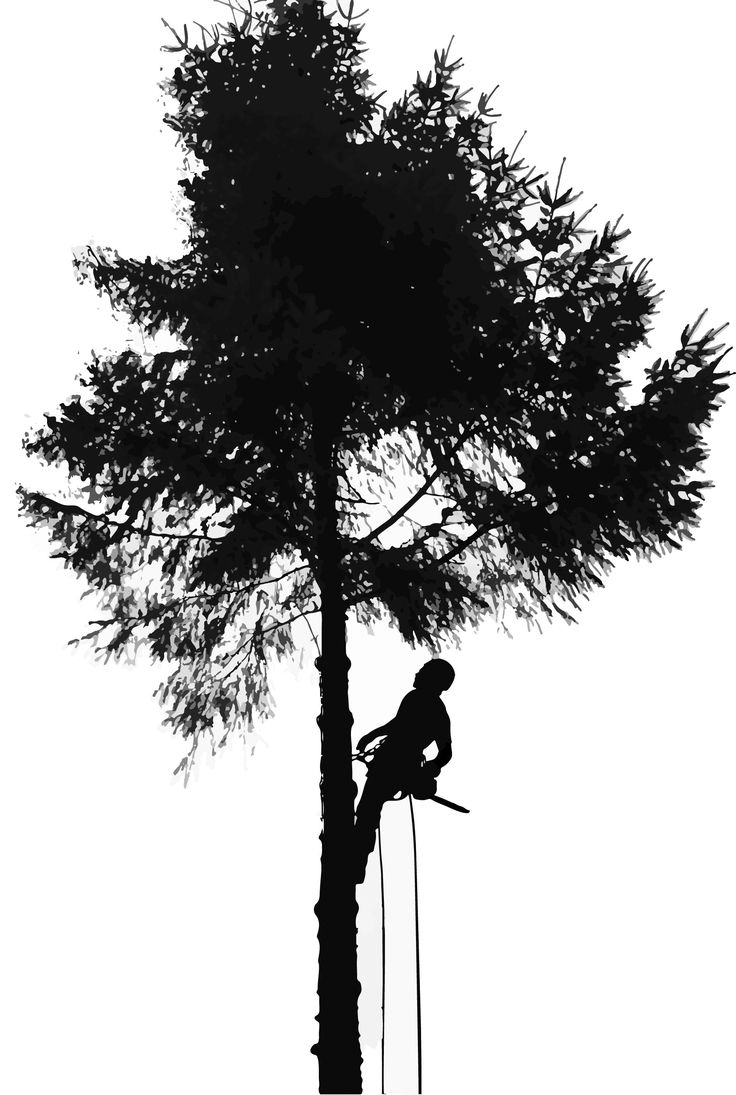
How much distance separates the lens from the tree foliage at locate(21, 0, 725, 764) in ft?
30.7

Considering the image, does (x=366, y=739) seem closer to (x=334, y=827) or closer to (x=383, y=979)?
(x=334, y=827)

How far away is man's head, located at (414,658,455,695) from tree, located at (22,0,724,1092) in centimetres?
61

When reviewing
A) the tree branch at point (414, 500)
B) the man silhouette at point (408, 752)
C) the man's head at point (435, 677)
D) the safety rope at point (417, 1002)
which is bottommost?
the safety rope at point (417, 1002)

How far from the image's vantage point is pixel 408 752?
376 inches

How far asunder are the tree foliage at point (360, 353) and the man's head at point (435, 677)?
0.60 metres

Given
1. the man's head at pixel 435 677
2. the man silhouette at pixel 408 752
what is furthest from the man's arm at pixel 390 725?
the man's head at pixel 435 677

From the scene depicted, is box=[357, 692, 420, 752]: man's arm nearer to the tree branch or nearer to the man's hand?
the man's hand

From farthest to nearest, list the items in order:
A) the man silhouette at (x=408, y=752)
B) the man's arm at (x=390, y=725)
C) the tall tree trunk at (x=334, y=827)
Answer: the man's arm at (x=390, y=725), the man silhouette at (x=408, y=752), the tall tree trunk at (x=334, y=827)

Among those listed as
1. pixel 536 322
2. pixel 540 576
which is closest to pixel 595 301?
pixel 536 322

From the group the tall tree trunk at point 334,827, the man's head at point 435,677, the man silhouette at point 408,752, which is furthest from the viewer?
the man's head at point 435,677

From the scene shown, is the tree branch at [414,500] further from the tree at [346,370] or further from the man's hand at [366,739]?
the man's hand at [366,739]

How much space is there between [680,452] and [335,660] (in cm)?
355

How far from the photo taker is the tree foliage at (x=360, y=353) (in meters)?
9.37

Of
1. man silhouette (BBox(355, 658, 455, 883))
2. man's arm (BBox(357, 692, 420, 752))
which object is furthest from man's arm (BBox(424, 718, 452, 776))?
man's arm (BBox(357, 692, 420, 752))
